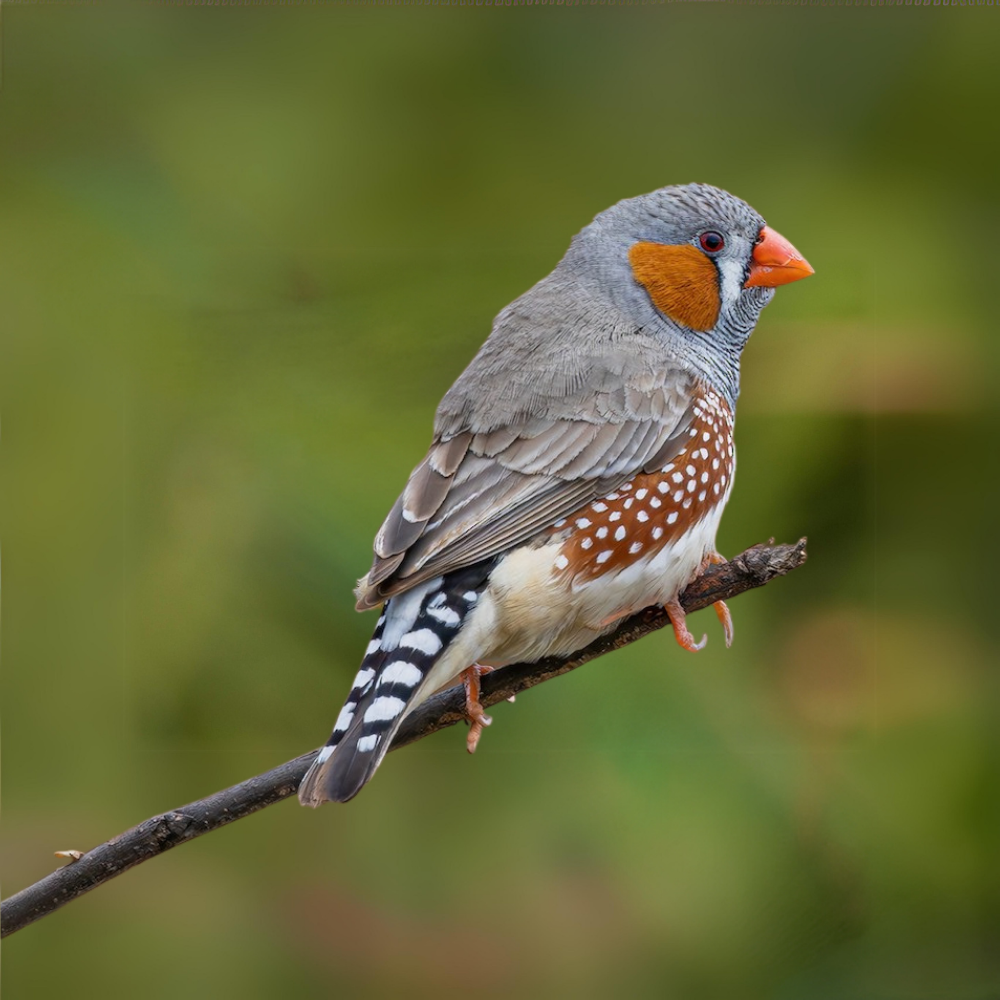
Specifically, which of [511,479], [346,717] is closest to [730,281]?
[511,479]

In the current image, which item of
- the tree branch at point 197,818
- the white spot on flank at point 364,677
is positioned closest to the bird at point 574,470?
the white spot on flank at point 364,677

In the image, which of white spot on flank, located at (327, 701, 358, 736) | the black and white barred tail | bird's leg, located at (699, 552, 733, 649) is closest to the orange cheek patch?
bird's leg, located at (699, 552, 733, 649)

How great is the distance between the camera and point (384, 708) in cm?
230

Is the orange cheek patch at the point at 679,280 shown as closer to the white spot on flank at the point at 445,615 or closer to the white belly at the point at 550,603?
the white belly at the point at 550,603

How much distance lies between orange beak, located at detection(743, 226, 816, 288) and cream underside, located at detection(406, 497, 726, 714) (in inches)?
30.9

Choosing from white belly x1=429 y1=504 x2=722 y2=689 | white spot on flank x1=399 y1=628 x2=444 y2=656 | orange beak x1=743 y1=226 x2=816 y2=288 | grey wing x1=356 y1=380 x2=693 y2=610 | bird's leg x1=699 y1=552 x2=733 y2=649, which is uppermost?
orange beak x1=743 y1=226 x2=816 y2=288

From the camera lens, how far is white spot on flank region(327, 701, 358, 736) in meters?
2.30

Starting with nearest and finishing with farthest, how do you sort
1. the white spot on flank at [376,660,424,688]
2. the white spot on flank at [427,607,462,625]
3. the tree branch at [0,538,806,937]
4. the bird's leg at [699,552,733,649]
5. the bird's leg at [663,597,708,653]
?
the tree branch at [0,538,806,937]
the white spot on flank at [376,660,424,688]
the white spot on flank at [427,607,462,625]
the bird's leg at [663,597,708,653]
the bird's leg at [699,552,733,649]

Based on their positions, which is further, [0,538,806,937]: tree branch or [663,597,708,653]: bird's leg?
[663,597,708,653]: bird's leg

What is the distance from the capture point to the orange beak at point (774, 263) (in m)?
3.19

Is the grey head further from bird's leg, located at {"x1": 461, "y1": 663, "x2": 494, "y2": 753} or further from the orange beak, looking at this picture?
bird's leg, located at {"x1": 461, "y1": 663, "x2": 494, "y2": 753}

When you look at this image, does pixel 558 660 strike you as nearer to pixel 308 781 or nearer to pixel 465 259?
pixel 308 781

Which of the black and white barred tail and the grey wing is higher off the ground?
the grey wing

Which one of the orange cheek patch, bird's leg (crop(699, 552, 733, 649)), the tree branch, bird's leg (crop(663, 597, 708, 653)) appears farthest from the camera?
the orange cheek patch
